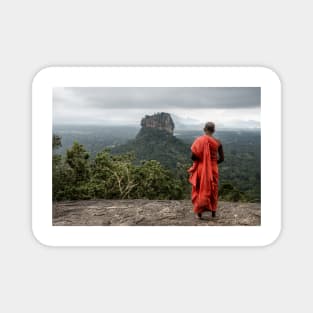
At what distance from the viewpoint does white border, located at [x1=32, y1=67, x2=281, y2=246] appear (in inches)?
244

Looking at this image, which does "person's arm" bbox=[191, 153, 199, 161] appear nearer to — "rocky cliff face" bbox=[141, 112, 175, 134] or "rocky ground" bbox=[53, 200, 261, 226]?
"rocky cliff face" bbox=[141, 112, 175, 134]

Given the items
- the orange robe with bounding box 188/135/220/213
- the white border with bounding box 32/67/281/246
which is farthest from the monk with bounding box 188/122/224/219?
the white border with bounding box 32/67/281/246

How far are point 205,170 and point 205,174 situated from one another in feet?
0.13

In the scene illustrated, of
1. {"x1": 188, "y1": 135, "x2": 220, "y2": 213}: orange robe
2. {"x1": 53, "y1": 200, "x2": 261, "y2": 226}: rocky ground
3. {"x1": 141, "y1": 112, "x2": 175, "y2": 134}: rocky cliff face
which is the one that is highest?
{"x1": 141, "y1": 112, "x2": 175, "y2": 134}: rocky cliff face

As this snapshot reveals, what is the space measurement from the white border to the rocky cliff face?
35 centimetres

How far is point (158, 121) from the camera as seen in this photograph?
6430mm

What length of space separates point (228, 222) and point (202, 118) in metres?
1.11

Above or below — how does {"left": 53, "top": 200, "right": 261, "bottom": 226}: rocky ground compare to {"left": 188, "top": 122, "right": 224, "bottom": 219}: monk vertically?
below

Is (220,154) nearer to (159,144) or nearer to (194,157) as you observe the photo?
(194,157)

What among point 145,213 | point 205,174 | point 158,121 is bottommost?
point 145,213

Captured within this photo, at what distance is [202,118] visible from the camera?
640 cm
